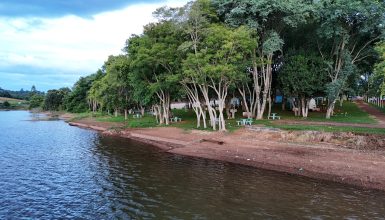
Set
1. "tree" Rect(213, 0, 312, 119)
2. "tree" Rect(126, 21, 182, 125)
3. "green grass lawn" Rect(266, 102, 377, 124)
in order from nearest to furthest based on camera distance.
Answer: "tree" Rect(213, 0, 312, 119)
"tree" Rect(126, 21, 182, 125)
"green grass lawn" Rect(266, 102, 377, 124)

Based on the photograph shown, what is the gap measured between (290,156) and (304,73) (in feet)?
73.7

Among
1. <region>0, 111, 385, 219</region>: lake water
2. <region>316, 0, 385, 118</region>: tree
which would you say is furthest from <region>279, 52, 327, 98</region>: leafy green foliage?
<region>0, 111, 385, 219</region>: lake water

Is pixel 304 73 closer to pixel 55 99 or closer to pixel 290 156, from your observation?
pixel 290 156

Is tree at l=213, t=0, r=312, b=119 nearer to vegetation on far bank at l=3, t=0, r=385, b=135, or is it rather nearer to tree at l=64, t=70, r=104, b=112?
vegetation on far bank at l=3, t=0, r=385, b=135

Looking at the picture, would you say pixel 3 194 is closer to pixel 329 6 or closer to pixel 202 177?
pixel 202 177

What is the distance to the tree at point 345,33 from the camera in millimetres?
40938

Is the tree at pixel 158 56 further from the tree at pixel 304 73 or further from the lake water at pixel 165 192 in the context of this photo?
the tree at pixel 304 73

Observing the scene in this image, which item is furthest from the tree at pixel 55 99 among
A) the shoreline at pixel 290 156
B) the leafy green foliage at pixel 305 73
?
the leafy green foliage at pixel 305 73

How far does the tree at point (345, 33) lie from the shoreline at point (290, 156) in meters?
17.2

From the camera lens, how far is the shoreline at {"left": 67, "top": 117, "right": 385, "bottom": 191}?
23183 mm

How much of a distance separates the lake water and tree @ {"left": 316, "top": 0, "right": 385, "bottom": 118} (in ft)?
82.2

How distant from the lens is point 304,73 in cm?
4738

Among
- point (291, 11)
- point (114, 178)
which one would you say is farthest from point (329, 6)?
point (114, 178)

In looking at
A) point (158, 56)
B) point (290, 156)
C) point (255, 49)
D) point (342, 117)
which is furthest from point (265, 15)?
point (342, 117)
